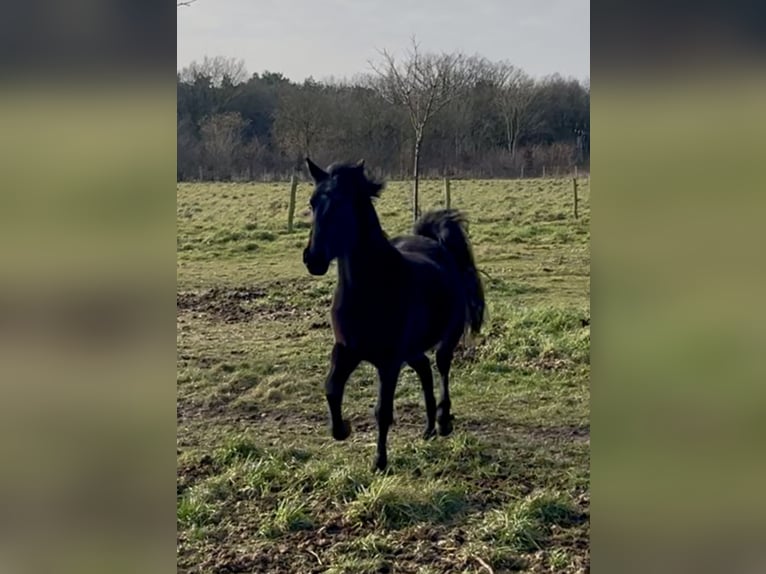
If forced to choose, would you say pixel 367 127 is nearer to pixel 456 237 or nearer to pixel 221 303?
pixel 456 237

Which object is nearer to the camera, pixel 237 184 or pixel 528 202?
pixel 237 184

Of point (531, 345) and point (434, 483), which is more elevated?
point (531, 345)

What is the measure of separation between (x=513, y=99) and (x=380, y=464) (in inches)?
70.5

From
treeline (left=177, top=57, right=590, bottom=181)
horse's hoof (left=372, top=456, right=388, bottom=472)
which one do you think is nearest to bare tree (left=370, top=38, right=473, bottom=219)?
treeline (left=177, top=57, right=590, bottom=181)

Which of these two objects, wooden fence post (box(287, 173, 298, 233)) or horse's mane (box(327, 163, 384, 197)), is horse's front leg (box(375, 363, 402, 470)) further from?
wooden fence post (box(287, 173, 298, 233))

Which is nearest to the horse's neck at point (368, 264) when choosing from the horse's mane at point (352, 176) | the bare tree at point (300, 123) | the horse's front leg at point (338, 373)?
the horse's mane at point (352, 176)

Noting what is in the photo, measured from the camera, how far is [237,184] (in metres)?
3.55

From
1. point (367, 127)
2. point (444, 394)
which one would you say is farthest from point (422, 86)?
point (444, 394)

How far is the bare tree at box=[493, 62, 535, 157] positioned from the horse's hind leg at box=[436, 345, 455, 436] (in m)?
1.06

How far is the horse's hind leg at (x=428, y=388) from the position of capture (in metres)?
3.87

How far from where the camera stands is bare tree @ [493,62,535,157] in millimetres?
3229
